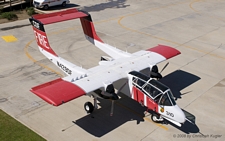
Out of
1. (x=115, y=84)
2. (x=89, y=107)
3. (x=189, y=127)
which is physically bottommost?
(x=189, y=127)

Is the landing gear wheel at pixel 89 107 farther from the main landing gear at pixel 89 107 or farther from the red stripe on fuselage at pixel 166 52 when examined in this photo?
the red stripe on fuselage at pixel 166 52

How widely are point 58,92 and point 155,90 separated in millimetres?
5399

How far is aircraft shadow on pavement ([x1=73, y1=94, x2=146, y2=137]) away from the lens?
55.6ft

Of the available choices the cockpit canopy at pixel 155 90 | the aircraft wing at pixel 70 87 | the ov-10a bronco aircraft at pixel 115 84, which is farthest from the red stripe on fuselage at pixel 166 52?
the aircraft wing at pixel 70 87

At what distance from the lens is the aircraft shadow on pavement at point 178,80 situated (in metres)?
21.7

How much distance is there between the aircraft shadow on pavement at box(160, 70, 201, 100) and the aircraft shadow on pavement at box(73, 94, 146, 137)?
3.85 metres

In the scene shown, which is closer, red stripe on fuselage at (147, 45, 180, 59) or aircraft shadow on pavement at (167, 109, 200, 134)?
aircraft shadow on pavement at (167, 109, 200, 134)

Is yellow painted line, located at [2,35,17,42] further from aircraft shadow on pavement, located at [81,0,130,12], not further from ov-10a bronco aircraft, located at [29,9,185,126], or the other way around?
aircraft shadow on pavement, located at [81,0,130,12]

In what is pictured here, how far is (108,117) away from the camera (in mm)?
18000

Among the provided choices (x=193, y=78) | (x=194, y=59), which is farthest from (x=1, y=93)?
(x=194, y=59)

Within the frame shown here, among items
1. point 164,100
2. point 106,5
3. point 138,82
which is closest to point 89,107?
point 138,82

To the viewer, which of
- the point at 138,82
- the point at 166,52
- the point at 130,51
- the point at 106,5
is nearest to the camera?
the point at 138,82

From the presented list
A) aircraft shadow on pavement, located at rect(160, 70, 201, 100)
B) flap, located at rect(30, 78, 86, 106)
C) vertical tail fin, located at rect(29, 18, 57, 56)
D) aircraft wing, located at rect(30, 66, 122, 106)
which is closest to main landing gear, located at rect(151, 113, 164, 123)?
aircraft wing, located at rect(30, 66, 122, 106)

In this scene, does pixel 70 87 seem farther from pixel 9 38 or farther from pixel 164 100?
pixel 9 38
